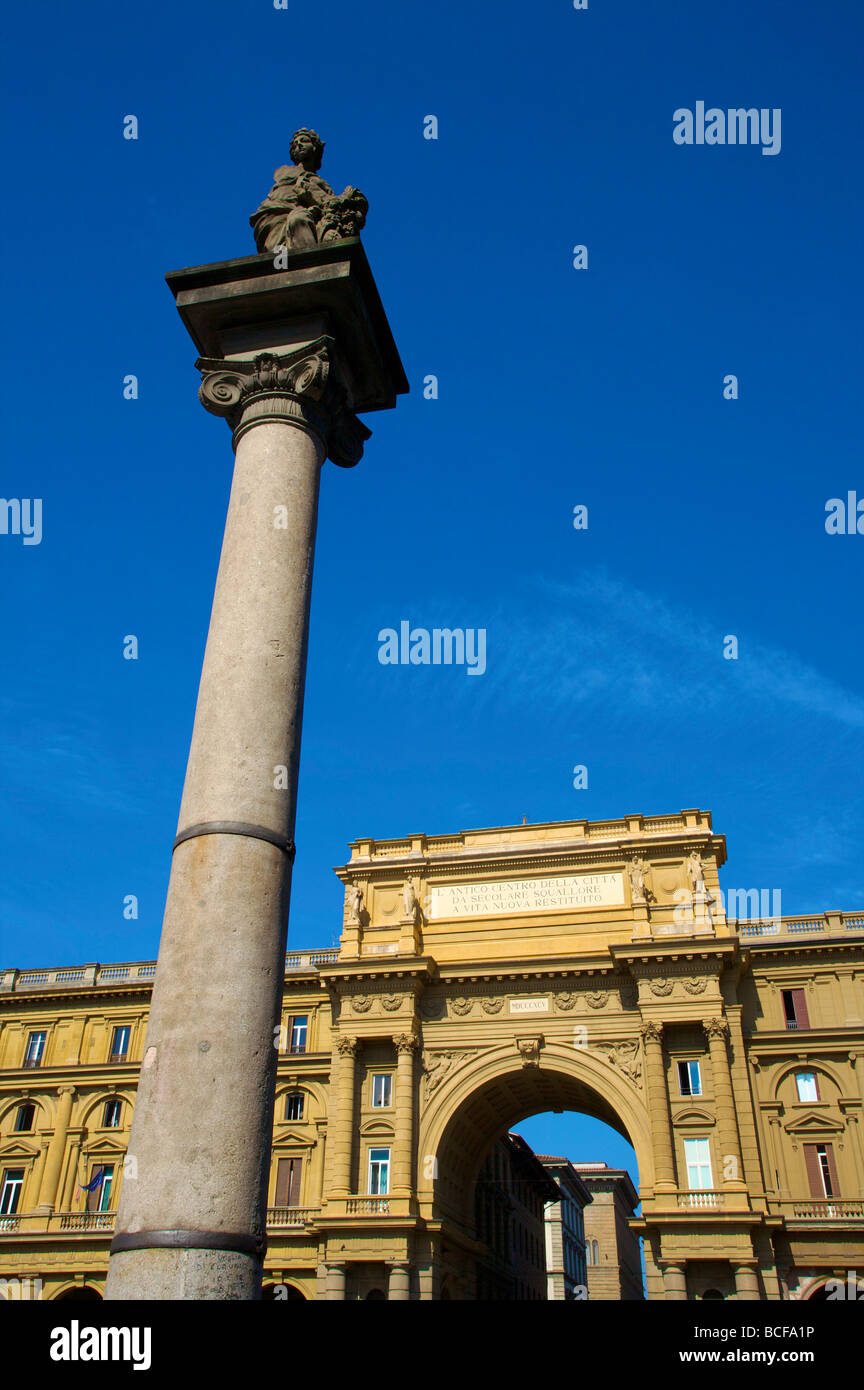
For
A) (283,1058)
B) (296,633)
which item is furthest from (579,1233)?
(296,633)

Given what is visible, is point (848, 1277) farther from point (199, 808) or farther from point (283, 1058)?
point (199, 808)

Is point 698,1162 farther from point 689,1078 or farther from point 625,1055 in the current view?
point 625,1055

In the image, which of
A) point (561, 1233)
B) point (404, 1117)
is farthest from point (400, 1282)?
point (561, 1233)

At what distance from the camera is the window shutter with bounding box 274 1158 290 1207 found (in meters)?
49.9

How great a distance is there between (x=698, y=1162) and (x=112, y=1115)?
Result: 90.2 ft

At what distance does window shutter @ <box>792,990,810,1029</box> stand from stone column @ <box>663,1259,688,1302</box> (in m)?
11.5

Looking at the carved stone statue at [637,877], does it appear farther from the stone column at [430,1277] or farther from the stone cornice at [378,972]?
the stone column at [430,1277]

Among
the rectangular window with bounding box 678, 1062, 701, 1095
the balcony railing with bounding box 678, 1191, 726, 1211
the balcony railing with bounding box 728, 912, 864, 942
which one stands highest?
the balcony railing with bounding box 728, 912, 864, 942

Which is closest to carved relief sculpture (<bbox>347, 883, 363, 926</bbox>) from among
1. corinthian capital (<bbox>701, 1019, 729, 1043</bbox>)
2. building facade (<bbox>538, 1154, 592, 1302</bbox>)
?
corinthian capital (<bbox>701, 1019, 729, 1043</bbox>)

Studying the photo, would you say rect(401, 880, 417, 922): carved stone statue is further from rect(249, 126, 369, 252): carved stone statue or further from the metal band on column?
the metal band on column

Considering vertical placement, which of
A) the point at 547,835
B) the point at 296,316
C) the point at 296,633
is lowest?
the point at 296,633

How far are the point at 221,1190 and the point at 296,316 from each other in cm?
846

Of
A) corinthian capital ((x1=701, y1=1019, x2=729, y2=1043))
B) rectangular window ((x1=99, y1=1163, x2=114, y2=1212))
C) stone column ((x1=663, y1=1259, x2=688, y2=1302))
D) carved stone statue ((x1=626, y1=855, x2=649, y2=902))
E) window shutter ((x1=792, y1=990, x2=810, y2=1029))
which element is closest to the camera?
stone column ((x1=663, y1=1259, x2=688, y2=1302))
